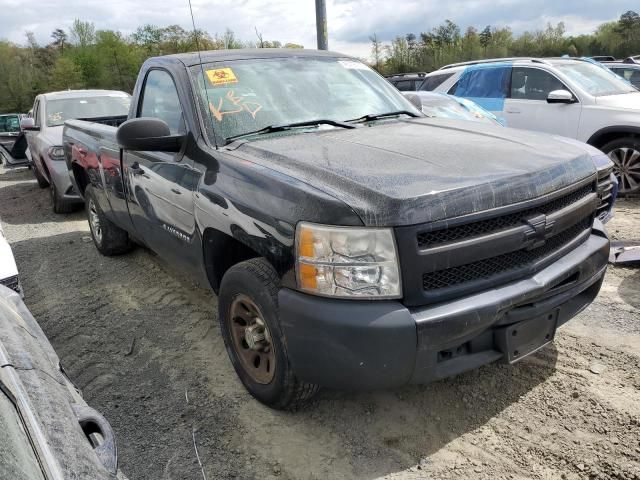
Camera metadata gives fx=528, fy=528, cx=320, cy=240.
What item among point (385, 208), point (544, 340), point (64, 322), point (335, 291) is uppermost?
point (385, 208)

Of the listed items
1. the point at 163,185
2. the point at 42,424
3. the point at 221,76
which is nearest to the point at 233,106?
the point at 221,76

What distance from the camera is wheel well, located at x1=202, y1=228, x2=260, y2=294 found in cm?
290

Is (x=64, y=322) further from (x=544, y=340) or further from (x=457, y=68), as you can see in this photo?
(x=457, y=68)

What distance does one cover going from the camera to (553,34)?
4359cm

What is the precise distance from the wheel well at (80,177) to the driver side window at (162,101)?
71.3 inches

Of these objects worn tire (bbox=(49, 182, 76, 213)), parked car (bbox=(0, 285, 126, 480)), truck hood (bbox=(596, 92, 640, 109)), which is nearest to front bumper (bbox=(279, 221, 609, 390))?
parked car (bbox=(0, 285, 126, 480))

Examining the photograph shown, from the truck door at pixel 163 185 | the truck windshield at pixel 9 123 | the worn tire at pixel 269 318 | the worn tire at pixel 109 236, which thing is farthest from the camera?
the truck windshield at pixel 9 123

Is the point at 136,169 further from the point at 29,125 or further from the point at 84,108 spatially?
the point at 29,125

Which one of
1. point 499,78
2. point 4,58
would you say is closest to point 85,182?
point 499,78

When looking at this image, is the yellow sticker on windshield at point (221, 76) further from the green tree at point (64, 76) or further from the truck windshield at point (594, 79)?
the green tree at point (64, 76)

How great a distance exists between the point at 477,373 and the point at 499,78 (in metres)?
6.14

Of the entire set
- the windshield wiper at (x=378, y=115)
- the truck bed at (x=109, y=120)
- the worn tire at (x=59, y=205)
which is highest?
the windshield wiper at (x=378, y=115)

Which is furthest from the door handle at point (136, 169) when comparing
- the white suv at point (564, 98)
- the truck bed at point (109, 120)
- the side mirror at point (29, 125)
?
the white suv at point (564, 98)

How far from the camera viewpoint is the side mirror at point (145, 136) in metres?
3.00
